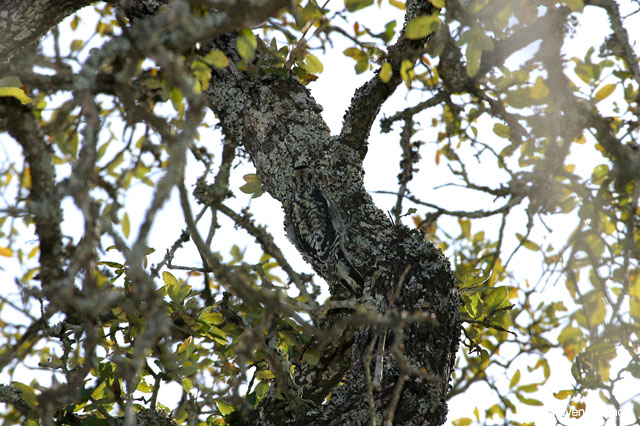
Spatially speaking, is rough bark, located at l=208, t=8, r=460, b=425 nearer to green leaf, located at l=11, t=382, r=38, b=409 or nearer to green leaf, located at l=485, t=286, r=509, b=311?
green leaf, located at l=485, t=286, r=509, b=311

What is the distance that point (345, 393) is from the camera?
8.44 feet

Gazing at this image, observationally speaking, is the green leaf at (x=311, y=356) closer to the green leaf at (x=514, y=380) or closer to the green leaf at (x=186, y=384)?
the green leaf at (x=186, y=384)

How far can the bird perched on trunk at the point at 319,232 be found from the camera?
308 centimetres

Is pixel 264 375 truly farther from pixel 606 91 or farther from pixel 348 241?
pixel 606 91

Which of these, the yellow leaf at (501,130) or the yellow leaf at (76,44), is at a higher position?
the yellow leaf at (76,44)

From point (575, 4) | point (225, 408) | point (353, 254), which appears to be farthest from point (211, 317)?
point (575, 4)

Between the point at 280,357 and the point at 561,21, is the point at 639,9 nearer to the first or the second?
the point at 561,21

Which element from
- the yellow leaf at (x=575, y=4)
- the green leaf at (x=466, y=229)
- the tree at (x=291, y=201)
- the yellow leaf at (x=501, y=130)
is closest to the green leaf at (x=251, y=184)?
the tree at (x=291, y=201)

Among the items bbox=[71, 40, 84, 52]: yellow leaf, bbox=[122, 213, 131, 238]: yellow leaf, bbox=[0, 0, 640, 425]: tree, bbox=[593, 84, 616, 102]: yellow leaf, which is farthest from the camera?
bbox=[71, 40, 84, 52]: yellow leaf

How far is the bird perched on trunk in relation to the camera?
3.08 m

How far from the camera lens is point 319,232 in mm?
4254

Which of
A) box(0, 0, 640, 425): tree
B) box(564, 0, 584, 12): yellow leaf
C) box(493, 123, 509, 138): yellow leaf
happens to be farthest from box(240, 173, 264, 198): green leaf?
box(564, 0, 584, 12): yellow leaf

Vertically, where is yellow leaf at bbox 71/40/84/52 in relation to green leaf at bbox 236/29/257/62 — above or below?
above

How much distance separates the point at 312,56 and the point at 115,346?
6.53ft
